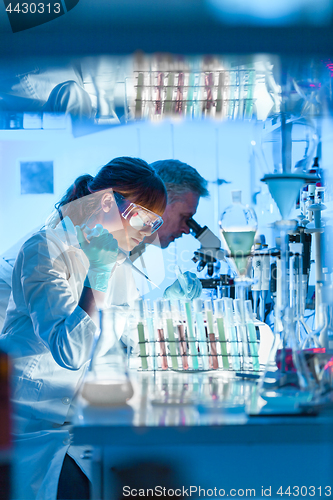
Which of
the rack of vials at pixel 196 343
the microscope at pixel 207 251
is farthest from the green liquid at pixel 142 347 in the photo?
the microscope at pixel 207 251

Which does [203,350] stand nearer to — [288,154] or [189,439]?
[189,439]

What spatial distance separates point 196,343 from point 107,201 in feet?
2.30


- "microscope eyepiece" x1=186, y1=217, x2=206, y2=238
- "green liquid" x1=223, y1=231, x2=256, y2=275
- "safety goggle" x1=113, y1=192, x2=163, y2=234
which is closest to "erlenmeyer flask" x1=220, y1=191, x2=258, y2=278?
"green liquid" x1=223, y1=231, x2=256, y2=275

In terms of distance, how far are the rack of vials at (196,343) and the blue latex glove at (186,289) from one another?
0.51 m

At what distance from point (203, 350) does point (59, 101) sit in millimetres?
1375

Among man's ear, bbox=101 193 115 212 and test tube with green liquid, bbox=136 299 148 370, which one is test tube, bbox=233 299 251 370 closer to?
test tube with green liquid, bbox=136 299 148 370

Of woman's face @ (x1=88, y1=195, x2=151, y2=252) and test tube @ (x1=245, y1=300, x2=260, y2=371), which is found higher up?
woman's face @ (x1=88, y1=195, x2=151, y2=252)

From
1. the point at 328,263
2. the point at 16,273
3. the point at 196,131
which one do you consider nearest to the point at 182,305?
the point at 16,273

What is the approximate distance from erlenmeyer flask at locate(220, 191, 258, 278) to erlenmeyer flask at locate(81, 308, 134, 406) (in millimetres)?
507

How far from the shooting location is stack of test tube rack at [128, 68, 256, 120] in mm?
1458

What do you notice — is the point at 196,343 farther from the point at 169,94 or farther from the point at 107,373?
the point at 169,94

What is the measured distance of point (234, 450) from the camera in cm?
90

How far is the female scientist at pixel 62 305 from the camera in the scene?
1.30 meters

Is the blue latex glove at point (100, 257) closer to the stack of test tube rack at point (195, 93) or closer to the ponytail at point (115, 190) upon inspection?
the ponytail at point (115, 190)
